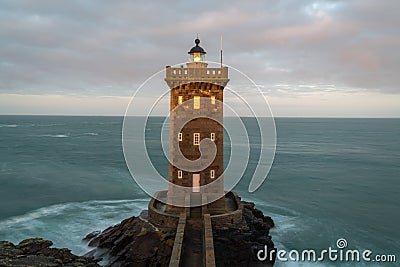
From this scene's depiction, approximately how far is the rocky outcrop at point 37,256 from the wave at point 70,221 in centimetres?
212

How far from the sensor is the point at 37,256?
1545 centimetres

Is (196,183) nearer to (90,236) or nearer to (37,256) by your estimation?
(90,236)

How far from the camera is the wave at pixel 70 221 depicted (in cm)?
2103

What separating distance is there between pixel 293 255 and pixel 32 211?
814 inches

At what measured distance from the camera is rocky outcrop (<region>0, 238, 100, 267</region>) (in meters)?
14.5

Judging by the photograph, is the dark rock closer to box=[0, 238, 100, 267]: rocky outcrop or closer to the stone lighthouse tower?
box=[0, 238, 100, 267]: rocky outcrop

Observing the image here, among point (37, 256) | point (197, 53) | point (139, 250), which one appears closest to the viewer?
point (139, 250)

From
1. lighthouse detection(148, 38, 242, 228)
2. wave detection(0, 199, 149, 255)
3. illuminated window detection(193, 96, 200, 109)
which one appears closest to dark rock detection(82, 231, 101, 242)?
wave detection(0, 199, 149, 255)

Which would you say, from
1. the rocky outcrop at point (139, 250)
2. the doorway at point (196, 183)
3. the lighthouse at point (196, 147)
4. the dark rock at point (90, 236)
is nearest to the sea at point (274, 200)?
the dark rock at point (90, 236)

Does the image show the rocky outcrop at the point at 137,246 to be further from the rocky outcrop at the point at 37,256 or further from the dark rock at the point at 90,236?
the dark rock at the point at 90,236

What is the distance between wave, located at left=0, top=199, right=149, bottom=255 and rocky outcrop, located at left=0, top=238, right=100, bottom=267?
2117 millimetres

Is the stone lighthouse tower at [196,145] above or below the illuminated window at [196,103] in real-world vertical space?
below

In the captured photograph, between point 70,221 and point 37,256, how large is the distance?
915 cm

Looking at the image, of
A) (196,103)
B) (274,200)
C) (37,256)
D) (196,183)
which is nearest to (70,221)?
(37,256)
